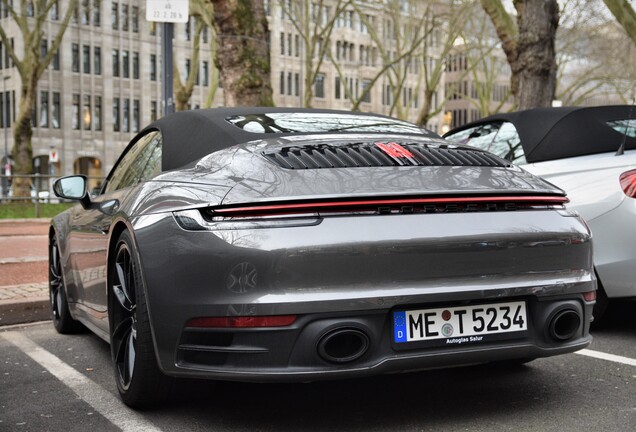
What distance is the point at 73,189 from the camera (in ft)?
17.9

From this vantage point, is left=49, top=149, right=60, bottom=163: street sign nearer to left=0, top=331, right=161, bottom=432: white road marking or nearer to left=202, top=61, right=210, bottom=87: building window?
left=202, top=61, right=210, bottom=87: building window

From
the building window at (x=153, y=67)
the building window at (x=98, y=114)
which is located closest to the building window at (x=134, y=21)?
the building window at (x=153, y=67)

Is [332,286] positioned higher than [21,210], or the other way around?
[332,286]

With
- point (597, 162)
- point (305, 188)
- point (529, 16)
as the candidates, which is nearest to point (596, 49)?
point (529, 16)

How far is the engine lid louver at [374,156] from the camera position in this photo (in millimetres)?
3705

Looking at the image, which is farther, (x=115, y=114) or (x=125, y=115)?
(x=125, y=115)

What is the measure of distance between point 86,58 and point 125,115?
5264mm

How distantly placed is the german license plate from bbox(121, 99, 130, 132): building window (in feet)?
224

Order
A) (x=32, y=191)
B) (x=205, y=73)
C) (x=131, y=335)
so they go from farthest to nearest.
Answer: (x=205, y=73) < (x=32, y=191) < (x=131, y=335)

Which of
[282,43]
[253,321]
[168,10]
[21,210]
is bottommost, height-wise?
[21,210]

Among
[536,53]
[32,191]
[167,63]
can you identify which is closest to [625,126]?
[167,63]

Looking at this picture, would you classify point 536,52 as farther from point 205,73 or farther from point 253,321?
point 205,73

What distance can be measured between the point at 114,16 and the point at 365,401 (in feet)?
223

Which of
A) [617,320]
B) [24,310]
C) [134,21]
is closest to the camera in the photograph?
[617,320]
